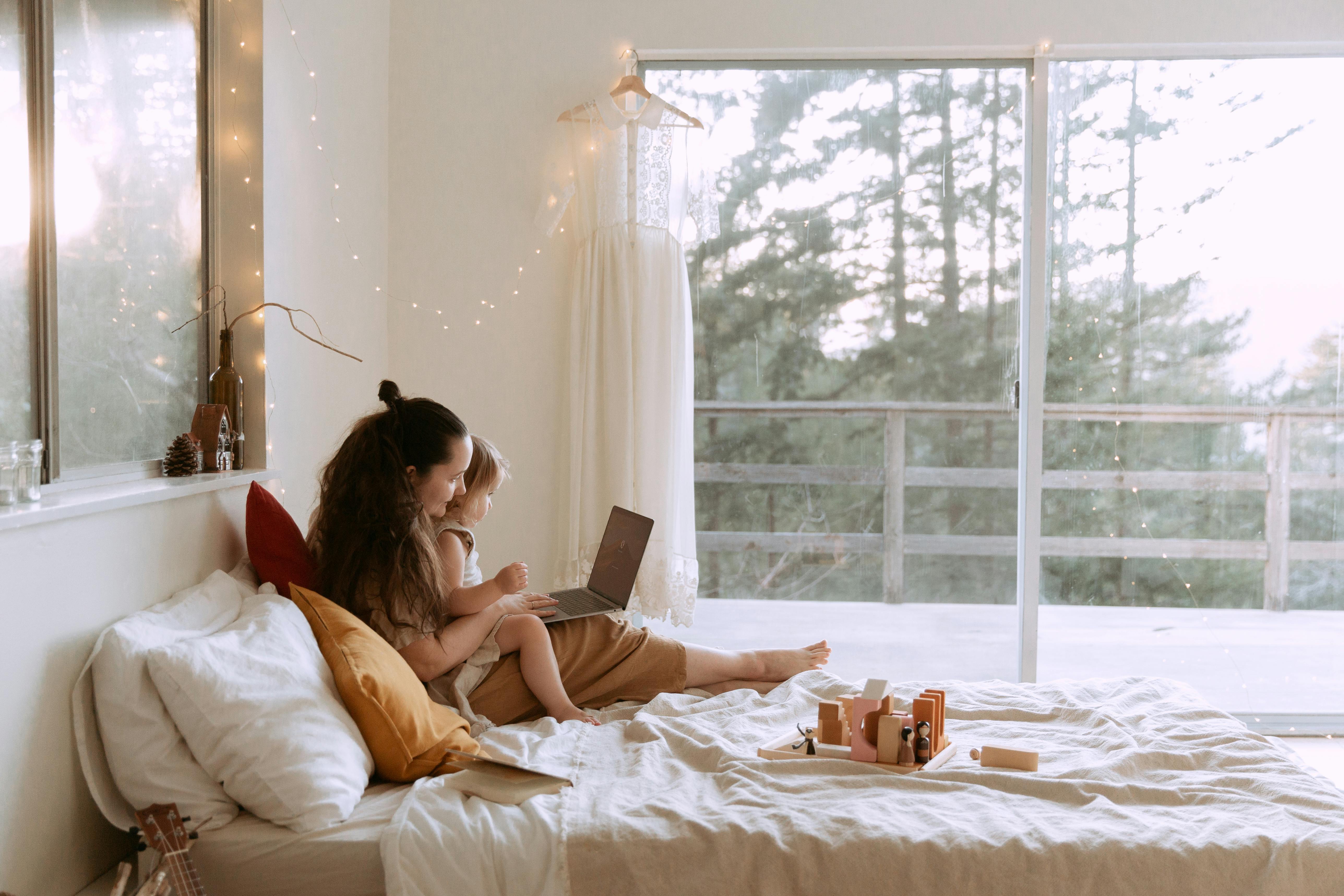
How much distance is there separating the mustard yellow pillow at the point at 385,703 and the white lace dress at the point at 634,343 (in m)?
1.19

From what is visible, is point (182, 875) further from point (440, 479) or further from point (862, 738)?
point (862, 738)

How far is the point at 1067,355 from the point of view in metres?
3.01

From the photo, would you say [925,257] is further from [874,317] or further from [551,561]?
[551,561]

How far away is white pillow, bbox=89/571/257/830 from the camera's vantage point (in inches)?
52.1

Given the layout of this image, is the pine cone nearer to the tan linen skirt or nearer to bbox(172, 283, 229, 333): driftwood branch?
bbox(172, 283, 229, 333): driftwood branch

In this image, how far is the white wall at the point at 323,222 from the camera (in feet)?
7.16

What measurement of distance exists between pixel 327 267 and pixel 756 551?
1.51 meters

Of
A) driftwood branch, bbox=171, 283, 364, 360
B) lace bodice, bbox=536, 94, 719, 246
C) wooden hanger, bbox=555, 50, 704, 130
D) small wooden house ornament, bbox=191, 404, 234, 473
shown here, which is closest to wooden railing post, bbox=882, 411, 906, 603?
lace bodice, bbox=536, 94, 719, 246

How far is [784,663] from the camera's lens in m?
2.17

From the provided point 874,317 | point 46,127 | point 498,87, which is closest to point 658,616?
point 874,317

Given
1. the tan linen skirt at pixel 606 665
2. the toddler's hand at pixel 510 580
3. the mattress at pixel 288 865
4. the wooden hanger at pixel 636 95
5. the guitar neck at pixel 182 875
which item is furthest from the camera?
the wooden hanger at pixel 636 95

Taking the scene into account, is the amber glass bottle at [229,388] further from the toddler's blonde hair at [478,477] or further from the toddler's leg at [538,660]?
the toddler's leg at [538,660]

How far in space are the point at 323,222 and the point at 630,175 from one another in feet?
2.84

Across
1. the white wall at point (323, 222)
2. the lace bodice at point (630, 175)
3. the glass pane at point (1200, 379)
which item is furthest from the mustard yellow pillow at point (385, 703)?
the glass pane at point (1200, 379)
